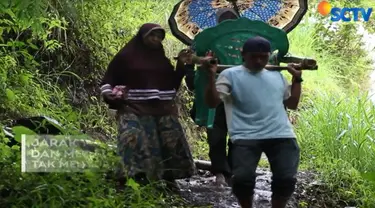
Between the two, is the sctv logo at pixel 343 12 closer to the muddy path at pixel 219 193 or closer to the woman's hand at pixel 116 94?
the muddy path at pixel 219 193

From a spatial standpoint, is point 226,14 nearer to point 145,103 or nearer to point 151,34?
point 151,34

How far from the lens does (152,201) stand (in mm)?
4129

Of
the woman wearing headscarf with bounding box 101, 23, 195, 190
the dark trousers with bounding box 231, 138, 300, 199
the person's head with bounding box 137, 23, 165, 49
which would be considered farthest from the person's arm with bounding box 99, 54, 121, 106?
the dark trousers with bounding box 231, 138, 300, 199

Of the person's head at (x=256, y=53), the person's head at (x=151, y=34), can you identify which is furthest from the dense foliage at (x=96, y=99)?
the person's head at (x=256, y=53)

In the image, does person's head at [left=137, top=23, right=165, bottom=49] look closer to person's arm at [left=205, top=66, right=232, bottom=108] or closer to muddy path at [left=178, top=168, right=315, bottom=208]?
person's arm at [left=205, top=66, right=232, bottom=108]

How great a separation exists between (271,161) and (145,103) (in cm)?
115

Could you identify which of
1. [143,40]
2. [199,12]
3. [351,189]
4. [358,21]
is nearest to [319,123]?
[351,189]

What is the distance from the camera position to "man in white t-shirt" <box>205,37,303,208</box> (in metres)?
3.93

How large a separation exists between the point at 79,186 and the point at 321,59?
8743mm

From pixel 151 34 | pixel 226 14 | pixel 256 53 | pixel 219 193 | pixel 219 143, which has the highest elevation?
pixel 226 14

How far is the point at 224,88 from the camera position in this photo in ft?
13.1

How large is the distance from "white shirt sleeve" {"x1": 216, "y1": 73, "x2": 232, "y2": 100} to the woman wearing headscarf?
28.0 inches

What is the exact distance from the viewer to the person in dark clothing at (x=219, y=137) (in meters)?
5.03

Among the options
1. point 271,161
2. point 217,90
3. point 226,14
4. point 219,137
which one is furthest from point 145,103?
point 271,161
